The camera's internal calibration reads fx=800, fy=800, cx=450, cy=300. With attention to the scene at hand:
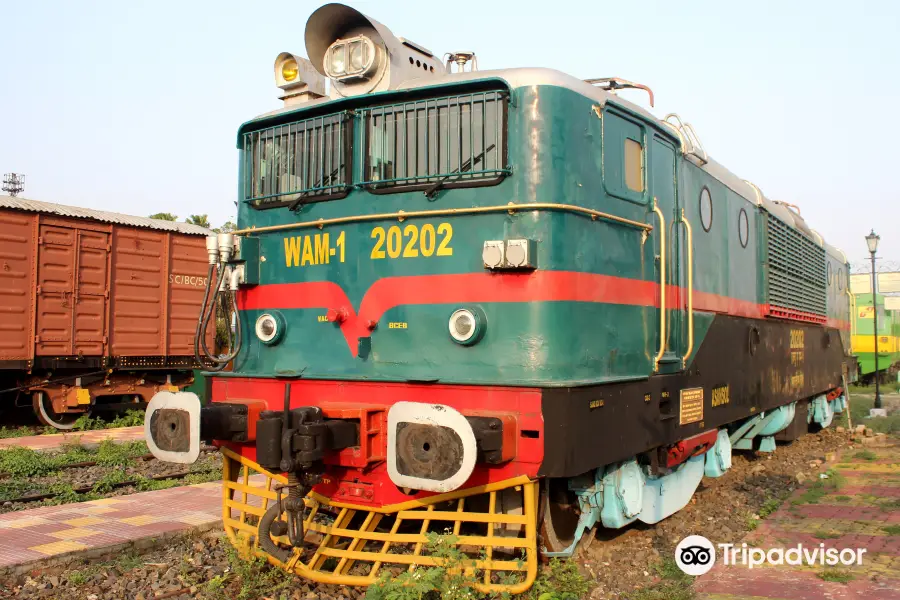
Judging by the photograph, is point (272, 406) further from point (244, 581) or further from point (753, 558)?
point (753, 558)

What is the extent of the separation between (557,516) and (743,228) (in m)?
4.32

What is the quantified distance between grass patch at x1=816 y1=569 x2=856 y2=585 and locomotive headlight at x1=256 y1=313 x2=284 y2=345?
3.93 meters

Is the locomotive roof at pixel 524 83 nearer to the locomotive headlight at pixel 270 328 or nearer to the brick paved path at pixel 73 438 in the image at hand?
the locomotive headlight at pixel 270 328

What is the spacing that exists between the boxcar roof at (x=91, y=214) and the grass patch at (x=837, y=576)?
12500 millimetres

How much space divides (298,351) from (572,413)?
2.04 metres

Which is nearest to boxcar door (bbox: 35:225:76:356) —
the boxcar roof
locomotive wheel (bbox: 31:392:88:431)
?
the boxcar roof

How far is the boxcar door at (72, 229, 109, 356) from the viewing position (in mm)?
13727

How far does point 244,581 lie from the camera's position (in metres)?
4.98

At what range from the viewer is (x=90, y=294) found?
14.0m

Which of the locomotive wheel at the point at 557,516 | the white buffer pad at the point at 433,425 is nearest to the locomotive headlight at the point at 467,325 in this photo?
the white buffer pad at the point at 433,425

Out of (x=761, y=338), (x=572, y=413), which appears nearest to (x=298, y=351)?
(x=572, y=413)

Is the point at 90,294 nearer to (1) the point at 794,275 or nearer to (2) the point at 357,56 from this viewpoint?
(2) the point at 357,56

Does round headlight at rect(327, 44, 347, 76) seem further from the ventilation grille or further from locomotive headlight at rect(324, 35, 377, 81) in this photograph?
the ventilation grille

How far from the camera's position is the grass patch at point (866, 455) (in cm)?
1038
